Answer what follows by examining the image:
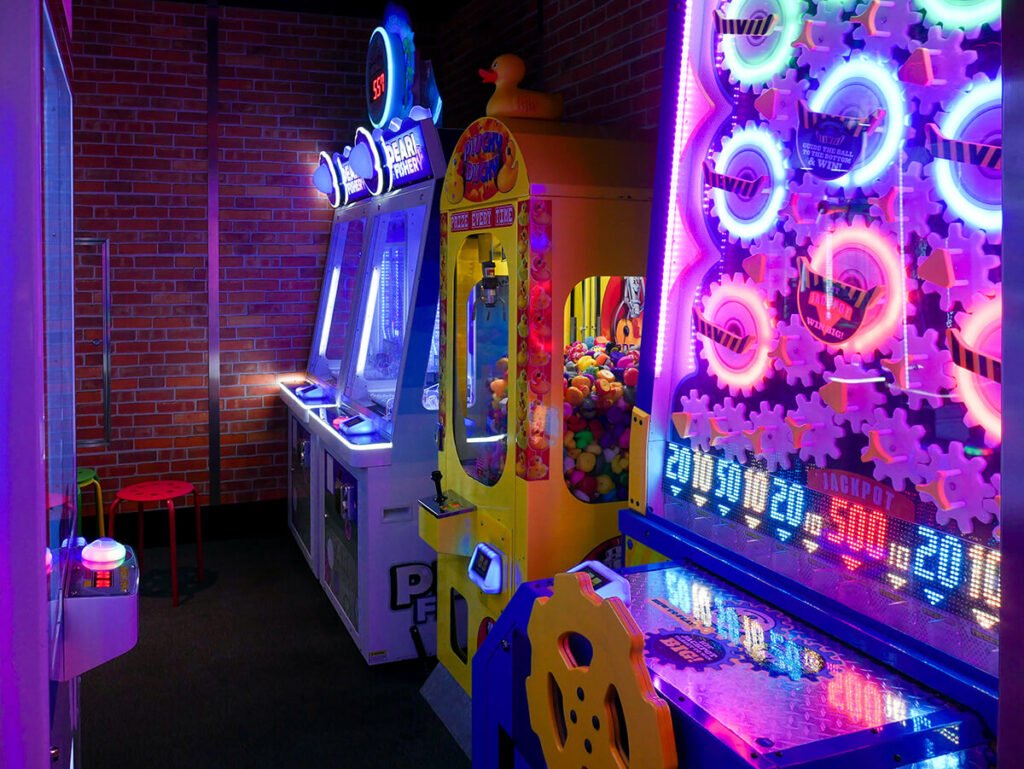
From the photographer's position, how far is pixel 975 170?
1365mm

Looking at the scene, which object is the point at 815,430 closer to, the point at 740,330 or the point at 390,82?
the point at 740,330

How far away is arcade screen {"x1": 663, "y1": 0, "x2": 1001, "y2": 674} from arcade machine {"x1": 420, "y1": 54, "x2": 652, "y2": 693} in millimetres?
681

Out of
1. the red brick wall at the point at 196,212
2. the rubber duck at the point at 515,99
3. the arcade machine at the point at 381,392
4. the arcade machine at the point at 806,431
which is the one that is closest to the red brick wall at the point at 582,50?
the rubber duck at the point at 515,99

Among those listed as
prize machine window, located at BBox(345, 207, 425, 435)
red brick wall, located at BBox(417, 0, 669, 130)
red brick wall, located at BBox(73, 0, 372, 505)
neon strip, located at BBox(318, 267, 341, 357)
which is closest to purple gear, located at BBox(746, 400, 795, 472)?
red brick wall, located at BBox(417, 0, 669, 130)

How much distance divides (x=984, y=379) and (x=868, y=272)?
0.29 m

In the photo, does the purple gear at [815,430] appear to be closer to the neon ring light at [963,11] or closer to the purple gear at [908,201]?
the purple gear at [908,201]

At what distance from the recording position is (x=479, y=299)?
10.5 ft

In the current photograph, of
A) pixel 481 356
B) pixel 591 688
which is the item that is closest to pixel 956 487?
pixel 591 688

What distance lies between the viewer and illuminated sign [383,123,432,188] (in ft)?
11.9

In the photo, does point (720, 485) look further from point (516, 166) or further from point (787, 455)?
point (516, 166)

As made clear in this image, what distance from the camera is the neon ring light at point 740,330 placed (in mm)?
1853

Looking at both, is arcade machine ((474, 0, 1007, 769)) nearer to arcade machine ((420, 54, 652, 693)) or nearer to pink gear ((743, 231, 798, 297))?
pink gear ((743, 231, 798, 297))

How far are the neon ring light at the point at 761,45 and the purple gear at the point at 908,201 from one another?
386 millimetres

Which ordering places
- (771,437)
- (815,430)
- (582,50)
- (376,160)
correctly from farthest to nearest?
(376,160) → (582,50) → (771,437) → (815,430)
